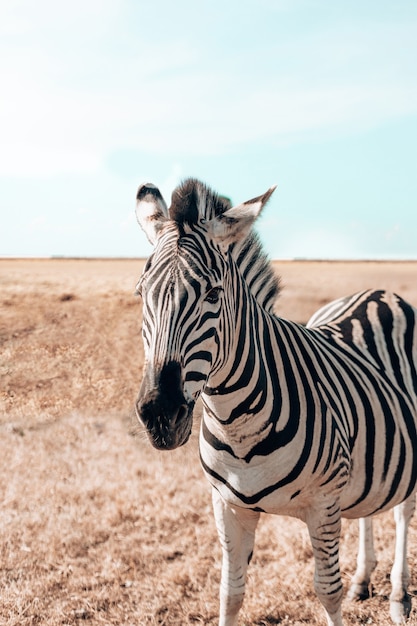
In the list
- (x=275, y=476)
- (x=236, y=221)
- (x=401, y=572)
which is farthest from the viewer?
(x=401, y=572)

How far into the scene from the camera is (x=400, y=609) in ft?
16.4

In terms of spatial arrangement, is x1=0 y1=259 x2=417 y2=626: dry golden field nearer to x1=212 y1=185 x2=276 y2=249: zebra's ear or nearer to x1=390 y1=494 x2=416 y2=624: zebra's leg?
x1=390 y1=494 x2=416 y2=624: zebra's leg

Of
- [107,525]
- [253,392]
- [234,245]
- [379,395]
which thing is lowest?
[107,525]

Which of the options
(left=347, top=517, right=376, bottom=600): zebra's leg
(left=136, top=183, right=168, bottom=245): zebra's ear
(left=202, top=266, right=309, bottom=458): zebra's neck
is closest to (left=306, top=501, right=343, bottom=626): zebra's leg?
(left=202, top=266, right=309, bottom=458): zebra's neck

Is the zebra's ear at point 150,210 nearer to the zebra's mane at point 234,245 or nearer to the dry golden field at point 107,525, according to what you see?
the zebra's mane at point 234,245

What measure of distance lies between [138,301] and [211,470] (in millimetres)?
14605

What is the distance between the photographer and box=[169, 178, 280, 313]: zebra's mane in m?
3.08

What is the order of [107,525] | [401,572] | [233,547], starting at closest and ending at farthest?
[233,547], [401,572], [107,525]

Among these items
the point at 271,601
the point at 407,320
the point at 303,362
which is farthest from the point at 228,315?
the point at 271,601

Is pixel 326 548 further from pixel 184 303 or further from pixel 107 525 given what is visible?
pixel 107 525

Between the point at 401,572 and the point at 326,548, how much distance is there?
2.01 meters

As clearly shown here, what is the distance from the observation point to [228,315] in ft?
9.95

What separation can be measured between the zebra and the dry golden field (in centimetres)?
52

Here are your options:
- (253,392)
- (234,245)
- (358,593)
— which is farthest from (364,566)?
(234,245)
